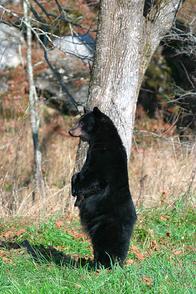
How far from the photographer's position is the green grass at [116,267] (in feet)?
18.5

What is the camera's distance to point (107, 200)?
6.96 meters

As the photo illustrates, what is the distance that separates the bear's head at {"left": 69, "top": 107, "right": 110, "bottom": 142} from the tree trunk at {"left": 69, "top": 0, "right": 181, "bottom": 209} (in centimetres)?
212

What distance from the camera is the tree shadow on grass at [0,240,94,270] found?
7.32m

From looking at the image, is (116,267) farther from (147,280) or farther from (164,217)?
(164,217)

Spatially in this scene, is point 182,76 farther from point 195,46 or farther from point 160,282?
point 160,282

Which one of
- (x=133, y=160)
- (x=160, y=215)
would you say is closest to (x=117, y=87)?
(x=160, y=215)

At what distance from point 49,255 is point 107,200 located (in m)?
1.38

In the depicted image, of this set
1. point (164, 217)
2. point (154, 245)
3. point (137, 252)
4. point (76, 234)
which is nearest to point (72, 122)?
point (164, 217)

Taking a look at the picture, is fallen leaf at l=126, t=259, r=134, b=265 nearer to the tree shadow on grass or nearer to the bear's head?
the tree shadow on grass

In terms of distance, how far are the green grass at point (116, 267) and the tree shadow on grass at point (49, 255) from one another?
2cm

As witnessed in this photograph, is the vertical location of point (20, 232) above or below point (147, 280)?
below

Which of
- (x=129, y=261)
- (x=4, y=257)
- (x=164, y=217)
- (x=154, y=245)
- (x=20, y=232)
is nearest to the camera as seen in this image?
(x=4, y=257)

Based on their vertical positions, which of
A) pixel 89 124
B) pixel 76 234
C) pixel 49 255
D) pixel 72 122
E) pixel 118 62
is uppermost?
pixel 118 62

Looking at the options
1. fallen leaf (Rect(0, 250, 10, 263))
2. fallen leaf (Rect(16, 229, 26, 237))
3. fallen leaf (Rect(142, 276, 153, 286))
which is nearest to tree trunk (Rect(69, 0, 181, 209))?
fallen leaf (Rect(16, 229, 26, 237))
